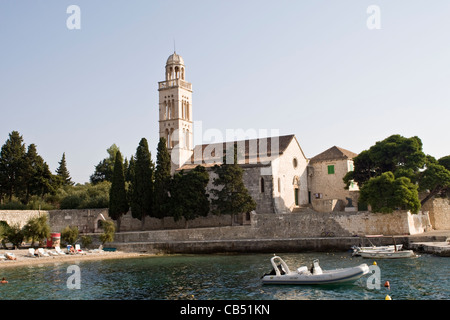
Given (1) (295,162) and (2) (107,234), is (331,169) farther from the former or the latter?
(2) (107,234)

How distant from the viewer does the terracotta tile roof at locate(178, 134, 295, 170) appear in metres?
44.8

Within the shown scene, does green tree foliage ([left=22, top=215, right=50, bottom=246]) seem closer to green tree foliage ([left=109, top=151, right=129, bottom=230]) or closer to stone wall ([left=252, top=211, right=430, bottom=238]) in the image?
green tree foliage ([left=109, top=151, right=129, bottom=230])

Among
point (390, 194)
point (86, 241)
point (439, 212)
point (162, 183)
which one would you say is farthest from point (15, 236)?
point (439, 212)

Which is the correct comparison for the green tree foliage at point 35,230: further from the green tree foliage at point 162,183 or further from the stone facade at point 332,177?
the stone facade at point 332,177

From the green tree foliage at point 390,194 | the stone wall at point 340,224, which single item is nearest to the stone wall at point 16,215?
the stone wall at point 340,224

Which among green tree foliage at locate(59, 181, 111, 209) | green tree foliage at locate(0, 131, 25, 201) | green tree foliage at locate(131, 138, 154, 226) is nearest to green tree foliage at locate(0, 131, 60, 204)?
green tree foliage at locate(0, 131, 25, 201)

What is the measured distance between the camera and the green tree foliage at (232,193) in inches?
1577

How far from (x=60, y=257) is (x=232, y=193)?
15.8m

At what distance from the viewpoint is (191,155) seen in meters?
50.1

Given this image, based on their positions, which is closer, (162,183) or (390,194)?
(390,194)

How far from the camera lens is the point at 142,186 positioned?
42.5 m

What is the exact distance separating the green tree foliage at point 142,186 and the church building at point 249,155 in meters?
5.10

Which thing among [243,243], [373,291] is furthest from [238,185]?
[373,291]
